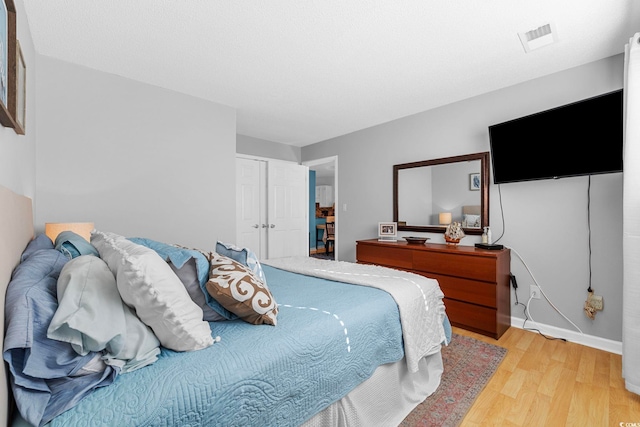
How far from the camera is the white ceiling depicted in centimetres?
185

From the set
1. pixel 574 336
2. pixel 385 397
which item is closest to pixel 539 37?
pixel 574 336

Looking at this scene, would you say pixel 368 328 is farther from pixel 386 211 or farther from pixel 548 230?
pixel 386 211

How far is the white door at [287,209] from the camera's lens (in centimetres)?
480

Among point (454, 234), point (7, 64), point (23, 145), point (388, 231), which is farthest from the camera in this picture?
point (388, 231)

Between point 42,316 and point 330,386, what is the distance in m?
1.01

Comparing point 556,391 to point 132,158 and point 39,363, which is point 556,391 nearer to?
point 39,363

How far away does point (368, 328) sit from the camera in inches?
55.9

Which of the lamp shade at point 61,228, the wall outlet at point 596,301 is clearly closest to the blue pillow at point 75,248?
the lamp shade at point 61,228

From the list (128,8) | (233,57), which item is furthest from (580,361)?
(128,8)

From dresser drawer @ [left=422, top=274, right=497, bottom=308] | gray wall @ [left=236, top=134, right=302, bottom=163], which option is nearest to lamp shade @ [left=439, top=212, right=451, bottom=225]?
dresser drawer @ [left=422, top=274, right=497, bottom=308]

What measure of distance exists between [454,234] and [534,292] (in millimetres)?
876

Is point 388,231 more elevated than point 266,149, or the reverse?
point 266,149

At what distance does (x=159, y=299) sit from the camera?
3.13ft

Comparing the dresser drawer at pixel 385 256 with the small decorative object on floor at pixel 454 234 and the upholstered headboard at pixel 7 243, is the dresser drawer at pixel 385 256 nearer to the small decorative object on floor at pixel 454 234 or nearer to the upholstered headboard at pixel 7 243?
the small decorative object on floor at pixel 454 234
